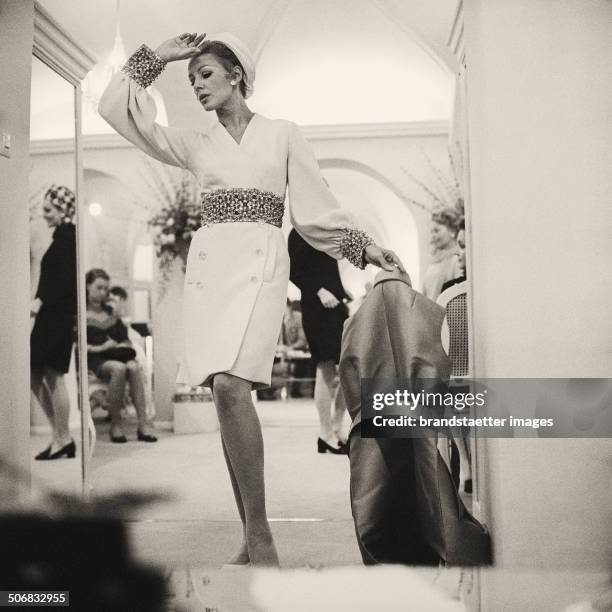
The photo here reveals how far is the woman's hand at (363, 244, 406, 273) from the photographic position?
76.6 inches

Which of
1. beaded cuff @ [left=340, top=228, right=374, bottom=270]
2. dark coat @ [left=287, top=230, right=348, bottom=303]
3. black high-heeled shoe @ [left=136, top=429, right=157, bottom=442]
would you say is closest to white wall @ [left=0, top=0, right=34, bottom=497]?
beaded cuff @ [left=340, top=228, right=374, bottom=270]

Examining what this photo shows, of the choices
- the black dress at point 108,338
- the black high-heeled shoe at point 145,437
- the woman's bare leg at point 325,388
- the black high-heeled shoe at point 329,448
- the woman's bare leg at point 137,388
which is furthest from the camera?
the woman's bare leg at point 137,388

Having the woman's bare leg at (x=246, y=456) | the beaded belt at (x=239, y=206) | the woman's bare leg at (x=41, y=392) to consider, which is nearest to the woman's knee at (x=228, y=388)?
the woman's bare leg at (x=246, y=456)

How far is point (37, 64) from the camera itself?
253cm

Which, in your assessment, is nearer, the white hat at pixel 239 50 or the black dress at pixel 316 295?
the white hat at pixel 239 50

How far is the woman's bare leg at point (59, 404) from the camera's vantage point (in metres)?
2.65

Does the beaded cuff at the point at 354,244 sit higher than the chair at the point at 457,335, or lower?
higher

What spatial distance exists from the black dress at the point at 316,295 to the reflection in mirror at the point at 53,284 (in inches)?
45.9

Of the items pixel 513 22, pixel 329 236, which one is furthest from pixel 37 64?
pixel 513 22

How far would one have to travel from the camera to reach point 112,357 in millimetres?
4770

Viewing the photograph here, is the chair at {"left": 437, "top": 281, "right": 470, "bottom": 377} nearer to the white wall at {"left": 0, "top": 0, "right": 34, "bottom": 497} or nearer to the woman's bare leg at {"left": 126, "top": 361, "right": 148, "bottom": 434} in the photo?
the white wall at {"left": 0, "top": 0, "right": 34, "bottom": 497}

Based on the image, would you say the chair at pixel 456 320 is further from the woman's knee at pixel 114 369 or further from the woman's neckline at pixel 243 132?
the woman's knee at pixel 114 369

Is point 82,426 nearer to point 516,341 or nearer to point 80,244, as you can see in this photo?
point 80,244

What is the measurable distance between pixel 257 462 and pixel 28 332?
950 millimetres
